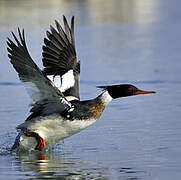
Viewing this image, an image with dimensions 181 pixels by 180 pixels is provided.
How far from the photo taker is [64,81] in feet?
34.5

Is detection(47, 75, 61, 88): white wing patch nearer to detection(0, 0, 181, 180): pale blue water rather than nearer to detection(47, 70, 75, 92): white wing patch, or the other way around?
detection(47, 70, 75, 92): white wing patch

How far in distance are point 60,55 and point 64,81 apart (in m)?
0.65

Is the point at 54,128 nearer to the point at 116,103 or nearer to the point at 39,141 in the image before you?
the point at 39,141

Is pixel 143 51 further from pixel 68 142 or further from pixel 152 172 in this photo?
pixel 152 172

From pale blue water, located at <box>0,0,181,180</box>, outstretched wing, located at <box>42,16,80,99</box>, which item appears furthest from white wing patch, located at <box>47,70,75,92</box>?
pale blue water, located at <box>0,0,181,180</box>

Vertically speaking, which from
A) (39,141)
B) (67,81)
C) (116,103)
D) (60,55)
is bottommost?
(39,141)

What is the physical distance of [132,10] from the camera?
27.9 metres

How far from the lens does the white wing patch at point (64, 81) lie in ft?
34.3

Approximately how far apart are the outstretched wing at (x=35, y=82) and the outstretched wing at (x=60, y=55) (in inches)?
49.5

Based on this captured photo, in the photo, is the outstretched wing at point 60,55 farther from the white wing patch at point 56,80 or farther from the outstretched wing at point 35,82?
the outstretched wing at point 35,82

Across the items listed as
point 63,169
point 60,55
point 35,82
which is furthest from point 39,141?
point 60,55

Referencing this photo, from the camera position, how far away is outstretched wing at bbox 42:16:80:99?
35.3 feet

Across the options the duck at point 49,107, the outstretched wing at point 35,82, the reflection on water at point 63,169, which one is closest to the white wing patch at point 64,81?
the duck at point 49,107

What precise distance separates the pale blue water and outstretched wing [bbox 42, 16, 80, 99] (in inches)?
33.7
